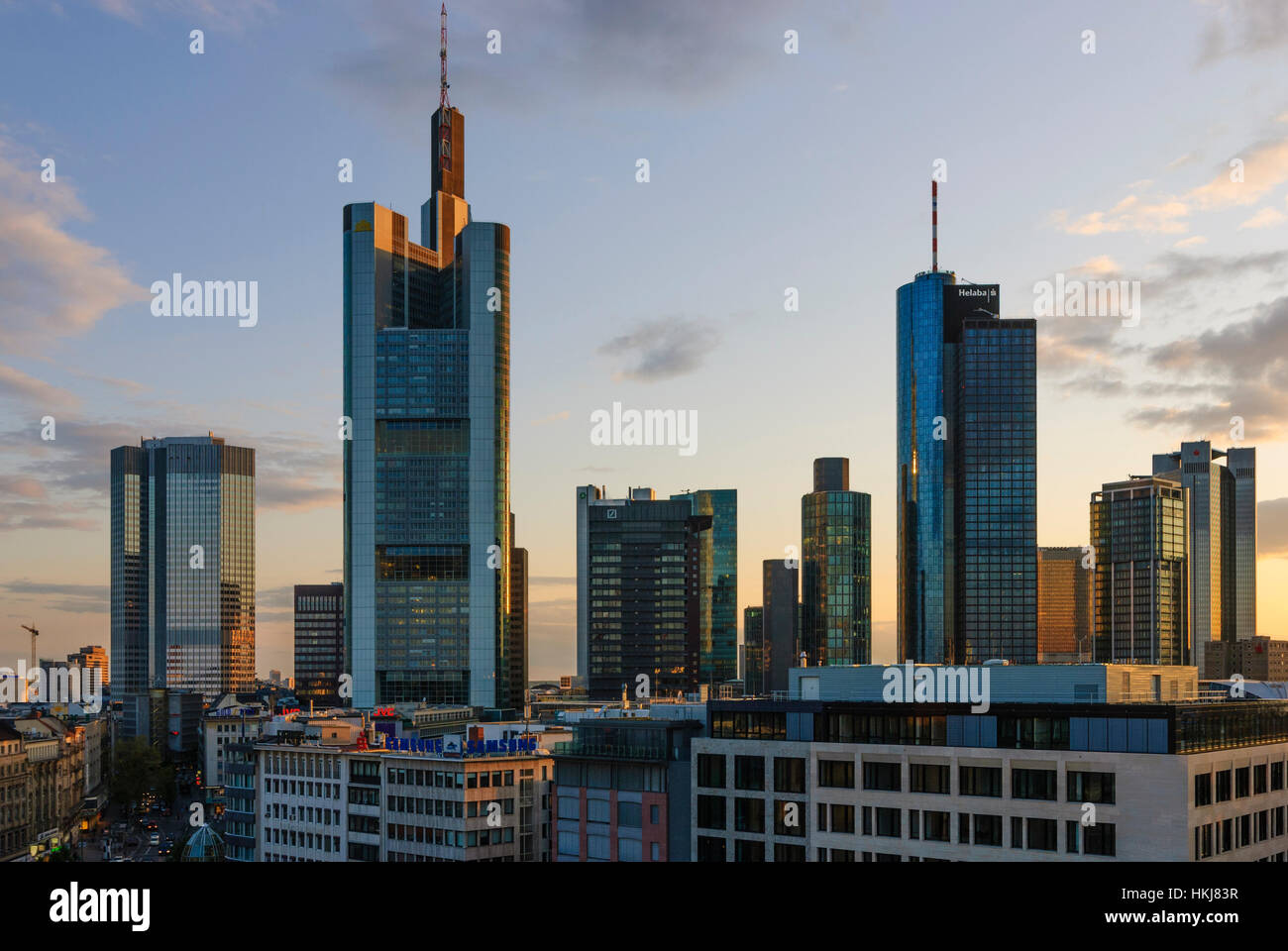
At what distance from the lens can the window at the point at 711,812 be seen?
9738 centimetres

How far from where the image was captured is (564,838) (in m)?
109

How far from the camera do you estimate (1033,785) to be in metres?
78.8

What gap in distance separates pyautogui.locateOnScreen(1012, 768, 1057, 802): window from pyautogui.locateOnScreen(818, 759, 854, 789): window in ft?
41.9

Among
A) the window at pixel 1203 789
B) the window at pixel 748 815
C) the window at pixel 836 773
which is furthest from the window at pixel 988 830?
the window at pixel 748 815

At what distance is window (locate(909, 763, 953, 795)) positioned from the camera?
83125 millimetres

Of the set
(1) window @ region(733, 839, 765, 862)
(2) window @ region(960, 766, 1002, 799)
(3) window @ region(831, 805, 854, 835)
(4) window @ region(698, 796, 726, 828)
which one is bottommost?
(1) window @ region(733, 839, 765, 862)

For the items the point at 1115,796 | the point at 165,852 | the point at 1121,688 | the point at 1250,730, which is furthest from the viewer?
the point at 165,852

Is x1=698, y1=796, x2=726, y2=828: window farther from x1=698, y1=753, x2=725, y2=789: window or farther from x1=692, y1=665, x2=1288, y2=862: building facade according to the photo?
x1=698, y1=753, x2=725, y2=789: window

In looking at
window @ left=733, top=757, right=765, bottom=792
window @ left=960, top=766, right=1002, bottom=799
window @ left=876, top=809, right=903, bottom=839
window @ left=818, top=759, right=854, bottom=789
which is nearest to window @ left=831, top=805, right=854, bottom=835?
window @ left=818, top=759, right=854, bottom=789

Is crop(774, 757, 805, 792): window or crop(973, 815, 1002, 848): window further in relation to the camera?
crop(774, 757, 805, 792): window

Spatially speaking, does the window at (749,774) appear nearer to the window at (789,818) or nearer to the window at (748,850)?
the window at (789,818)
